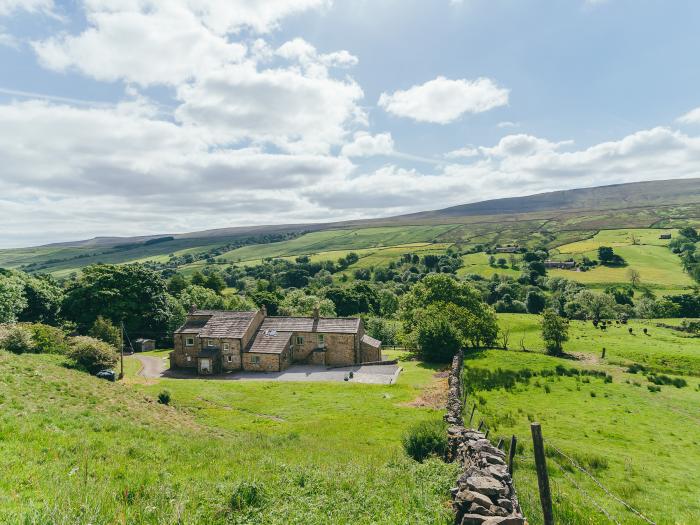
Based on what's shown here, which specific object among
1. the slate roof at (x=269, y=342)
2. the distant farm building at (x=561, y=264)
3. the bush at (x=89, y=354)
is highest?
the bush at (x=89, y=354)

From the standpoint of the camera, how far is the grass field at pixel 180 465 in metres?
8.98

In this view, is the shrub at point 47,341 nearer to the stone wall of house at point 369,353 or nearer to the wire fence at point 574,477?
the stone wall of house at point 369,353

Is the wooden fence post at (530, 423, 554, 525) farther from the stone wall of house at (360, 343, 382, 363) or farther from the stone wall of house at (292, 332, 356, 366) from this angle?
the stone wall of house at (360, 343, 382, 363)

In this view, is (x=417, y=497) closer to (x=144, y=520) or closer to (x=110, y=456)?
(x=144, y=520)

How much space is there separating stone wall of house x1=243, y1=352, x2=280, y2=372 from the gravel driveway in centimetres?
88

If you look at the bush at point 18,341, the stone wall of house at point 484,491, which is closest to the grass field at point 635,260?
the stone wall of house at point 484,491

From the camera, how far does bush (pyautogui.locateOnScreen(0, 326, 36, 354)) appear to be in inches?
1332

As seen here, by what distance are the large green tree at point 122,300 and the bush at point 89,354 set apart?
25.1 metres

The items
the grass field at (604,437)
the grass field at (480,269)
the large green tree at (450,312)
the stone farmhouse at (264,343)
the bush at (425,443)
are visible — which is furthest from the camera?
the grass field at (480,269)

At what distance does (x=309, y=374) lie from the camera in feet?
147

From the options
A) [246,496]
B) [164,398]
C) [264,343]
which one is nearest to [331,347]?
[264,343]

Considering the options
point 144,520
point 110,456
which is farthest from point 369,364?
point 144,520

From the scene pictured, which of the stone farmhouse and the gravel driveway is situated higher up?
the stone farmhouse

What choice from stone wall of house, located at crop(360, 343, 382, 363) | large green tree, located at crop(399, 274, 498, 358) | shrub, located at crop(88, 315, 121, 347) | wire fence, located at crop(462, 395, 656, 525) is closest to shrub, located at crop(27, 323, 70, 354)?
shrub, located at crop(88, 315, 121, 347)
